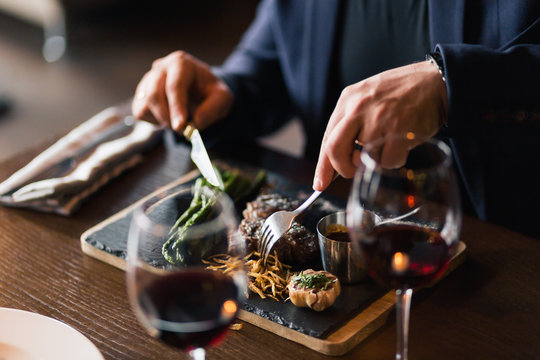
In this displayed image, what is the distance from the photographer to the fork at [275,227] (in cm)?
120

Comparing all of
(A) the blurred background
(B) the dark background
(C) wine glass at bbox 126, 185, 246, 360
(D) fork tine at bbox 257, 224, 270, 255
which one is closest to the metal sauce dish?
(D) fork tine at bbox 257, 224, 270, 255

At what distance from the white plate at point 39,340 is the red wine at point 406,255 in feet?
1.41

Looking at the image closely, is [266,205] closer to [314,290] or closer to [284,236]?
[284,236]

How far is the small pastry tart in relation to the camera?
3.51 feet

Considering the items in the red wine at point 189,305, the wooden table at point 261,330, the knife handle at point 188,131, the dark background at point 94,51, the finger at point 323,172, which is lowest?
the dark background at point 94,51

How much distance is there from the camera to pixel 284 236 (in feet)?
3.99

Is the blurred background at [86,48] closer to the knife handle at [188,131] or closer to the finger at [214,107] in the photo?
the finger at [214,107]

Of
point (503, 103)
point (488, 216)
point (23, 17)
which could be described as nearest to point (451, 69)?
point (503, 103)

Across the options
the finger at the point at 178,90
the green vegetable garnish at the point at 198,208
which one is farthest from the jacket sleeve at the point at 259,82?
Answer: the green vegetable garnish at the point at 198,208

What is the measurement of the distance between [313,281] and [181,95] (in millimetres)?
711

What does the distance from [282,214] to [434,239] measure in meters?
A: 0.46

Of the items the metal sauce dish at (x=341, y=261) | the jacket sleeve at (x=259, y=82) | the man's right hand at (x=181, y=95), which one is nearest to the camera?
the metal sauce dish at (x=341, y=261)

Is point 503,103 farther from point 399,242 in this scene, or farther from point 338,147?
point 399,242

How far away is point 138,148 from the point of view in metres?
1.66
